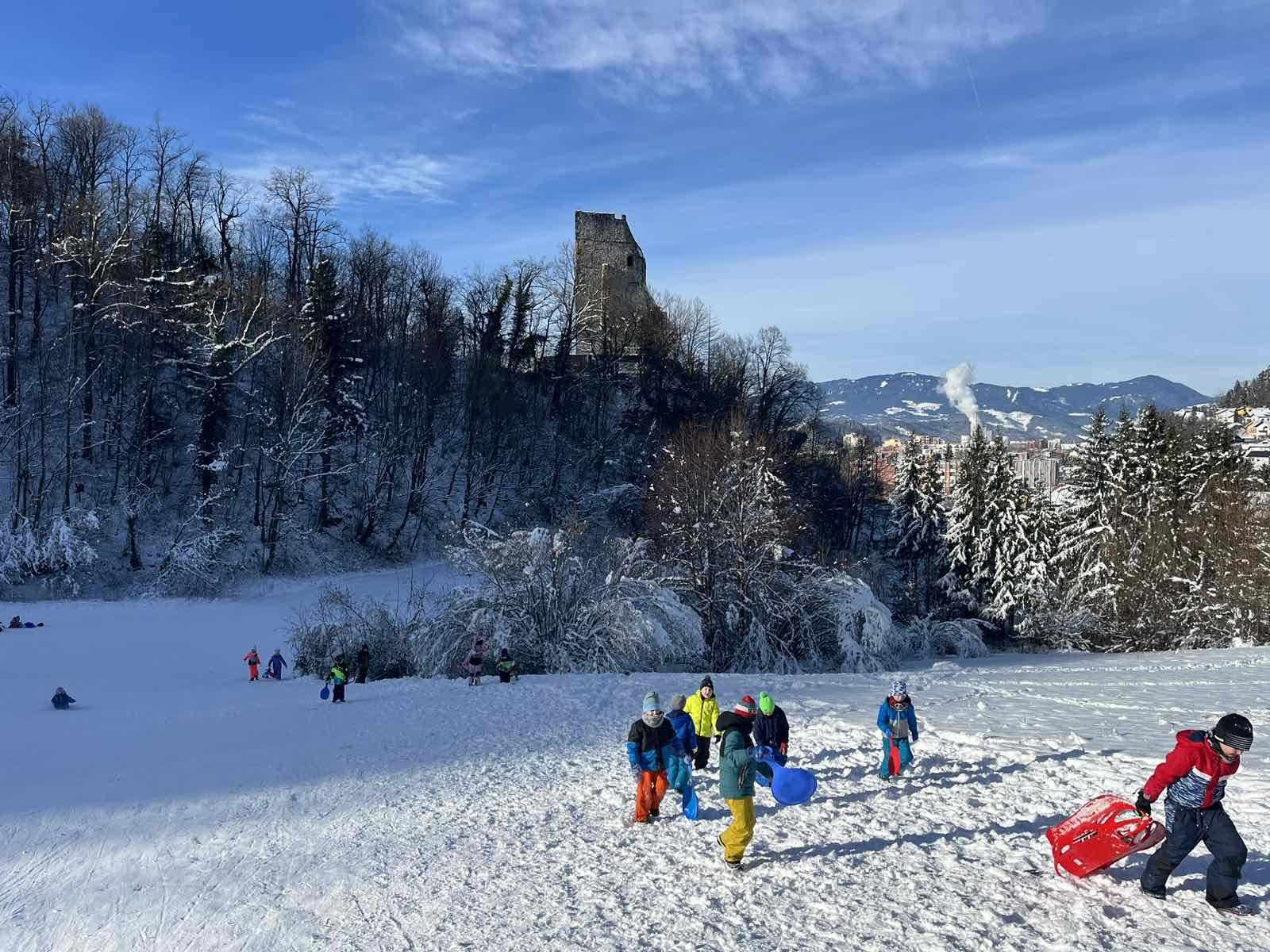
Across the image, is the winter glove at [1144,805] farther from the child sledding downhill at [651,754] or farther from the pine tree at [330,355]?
the pine tree at [330,355]

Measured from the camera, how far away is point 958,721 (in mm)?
11562

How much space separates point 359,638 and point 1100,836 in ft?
64.4

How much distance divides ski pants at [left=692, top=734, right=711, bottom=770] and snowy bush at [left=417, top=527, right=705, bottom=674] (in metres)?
9.92

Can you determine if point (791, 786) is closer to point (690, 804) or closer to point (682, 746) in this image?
point (690, 804)

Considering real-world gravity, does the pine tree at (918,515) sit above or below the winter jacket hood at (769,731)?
above

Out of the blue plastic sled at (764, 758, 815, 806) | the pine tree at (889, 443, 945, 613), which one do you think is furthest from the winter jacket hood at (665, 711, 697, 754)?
the pine tree at (889, 443, 945, 613)

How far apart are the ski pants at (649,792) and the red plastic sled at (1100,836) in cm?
354

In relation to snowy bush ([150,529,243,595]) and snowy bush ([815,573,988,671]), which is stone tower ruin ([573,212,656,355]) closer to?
snowy bush ([150,529,243,595])

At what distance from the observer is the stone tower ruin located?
187ft

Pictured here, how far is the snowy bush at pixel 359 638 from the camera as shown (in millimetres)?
21594

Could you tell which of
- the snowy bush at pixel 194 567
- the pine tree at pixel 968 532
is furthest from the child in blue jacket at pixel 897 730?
the pine tree at pixel 968 532

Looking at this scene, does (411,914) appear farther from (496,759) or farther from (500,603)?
(500,603)

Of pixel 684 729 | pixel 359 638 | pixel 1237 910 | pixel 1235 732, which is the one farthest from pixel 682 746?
pixel 359 638

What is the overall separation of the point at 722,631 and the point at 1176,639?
18930mm
